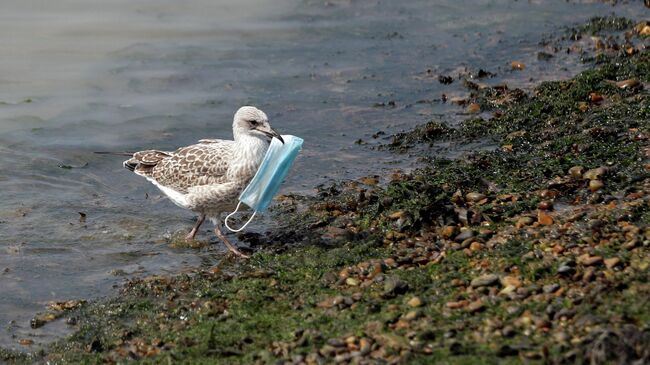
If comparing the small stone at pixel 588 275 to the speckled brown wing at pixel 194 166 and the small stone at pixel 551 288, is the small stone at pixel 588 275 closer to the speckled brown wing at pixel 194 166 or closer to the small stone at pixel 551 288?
the small stone at pixel 551 288

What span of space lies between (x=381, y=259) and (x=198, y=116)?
18.2 ft

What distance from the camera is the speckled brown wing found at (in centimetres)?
909

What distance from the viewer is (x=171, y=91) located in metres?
13.4

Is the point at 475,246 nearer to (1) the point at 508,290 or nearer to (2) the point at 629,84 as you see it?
(1) the point at 508,290

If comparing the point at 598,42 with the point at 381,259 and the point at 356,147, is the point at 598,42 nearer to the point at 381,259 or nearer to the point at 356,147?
the point at 356,147

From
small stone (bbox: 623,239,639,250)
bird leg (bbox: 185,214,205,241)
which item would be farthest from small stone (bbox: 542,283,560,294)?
bird leg (bbox: 185,214,205,241)

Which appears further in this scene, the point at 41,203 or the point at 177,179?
the point at 41,203

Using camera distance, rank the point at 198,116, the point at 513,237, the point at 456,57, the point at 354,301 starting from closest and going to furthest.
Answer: the point at 354,301 → the point at 513,237 → the point at 198,116 → the point at 456,57

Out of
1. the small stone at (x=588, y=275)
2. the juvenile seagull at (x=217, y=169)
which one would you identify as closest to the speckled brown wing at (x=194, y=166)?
the juvenile seagull at (x=217, y=169)

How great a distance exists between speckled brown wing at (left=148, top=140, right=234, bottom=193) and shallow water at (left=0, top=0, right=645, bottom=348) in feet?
1.78

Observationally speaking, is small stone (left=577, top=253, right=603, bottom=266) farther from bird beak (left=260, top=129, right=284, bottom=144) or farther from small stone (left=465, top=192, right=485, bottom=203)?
bird beak (left=260, top=129, right=284, bottom=144)

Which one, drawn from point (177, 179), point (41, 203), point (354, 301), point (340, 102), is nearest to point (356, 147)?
point (340, 102)

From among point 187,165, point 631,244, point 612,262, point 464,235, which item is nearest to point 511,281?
point 612,262

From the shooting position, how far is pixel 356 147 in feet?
37.0
